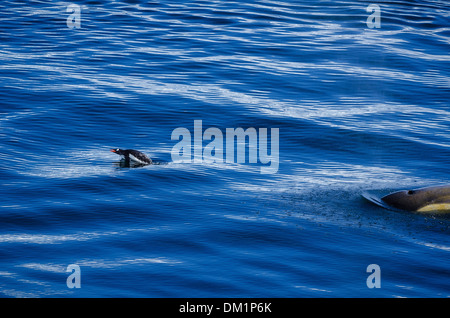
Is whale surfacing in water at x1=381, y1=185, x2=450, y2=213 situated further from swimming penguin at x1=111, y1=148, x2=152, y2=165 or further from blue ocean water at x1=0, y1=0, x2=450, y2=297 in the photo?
swimming penguin at x1=111, y1=148, x2=152, y2=165

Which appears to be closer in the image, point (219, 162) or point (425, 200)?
point (425, 200)

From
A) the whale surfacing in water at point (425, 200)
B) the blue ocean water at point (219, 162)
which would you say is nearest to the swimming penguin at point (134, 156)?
the blue ocean water at point (219, 162)

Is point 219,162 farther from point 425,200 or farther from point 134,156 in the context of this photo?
point 425,200

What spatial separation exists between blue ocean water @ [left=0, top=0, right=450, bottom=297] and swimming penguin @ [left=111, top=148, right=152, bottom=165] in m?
0.27

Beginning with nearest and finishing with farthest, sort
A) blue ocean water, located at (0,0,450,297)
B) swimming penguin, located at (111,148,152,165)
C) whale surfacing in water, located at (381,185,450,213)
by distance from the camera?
blue ocean water, located at (0,0,450,297)
whale surfacing in water, located at (381,185,450,213)
swimming penguin, located at (111,148,152,165)

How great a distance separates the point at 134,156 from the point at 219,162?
2260 mm

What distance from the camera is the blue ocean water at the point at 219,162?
1284 centimetres

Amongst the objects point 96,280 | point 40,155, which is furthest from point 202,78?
point 96,280

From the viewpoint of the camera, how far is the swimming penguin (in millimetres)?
18109

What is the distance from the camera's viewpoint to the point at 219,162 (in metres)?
19.0

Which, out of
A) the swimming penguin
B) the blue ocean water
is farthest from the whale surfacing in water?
the swimming penguin

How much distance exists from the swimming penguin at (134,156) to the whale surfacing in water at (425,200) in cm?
622

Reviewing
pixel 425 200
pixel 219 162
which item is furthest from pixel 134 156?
pixel 425 200
